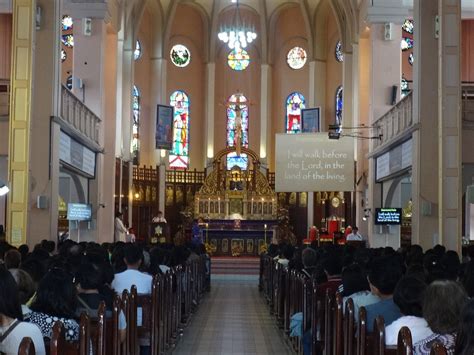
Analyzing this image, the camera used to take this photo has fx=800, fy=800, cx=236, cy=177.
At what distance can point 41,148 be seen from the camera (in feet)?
55.6

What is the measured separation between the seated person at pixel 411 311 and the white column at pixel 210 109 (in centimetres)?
2908

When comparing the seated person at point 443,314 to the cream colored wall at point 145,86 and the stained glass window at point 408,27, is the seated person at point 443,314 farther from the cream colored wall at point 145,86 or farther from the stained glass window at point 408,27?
the cream colored wall at point 145,86

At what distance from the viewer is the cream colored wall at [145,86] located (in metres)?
32.7

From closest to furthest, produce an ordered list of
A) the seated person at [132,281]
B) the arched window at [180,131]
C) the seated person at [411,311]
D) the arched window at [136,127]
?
the seated person at [411,311]
the seated person at [132,281]
the arched window at [136,127]
the arched window at [180,131]

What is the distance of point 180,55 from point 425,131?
18994mm

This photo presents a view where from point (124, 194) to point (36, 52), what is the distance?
11.7 metres

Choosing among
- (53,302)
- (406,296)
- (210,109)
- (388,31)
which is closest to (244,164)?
(210,109)

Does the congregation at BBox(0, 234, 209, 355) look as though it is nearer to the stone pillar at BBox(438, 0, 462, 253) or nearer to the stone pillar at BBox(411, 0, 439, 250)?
the stone pillar at BBox(438, 0, 462, 253)

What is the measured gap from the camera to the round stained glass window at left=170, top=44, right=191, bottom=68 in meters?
34.7

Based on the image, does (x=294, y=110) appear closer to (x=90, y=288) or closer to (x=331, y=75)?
(x=331, y=75)

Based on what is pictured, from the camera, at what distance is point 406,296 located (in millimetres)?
5230

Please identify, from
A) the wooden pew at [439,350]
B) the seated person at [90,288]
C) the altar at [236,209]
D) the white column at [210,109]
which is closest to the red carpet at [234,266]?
the altar at [236,209]

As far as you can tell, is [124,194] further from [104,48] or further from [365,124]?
[365,124]

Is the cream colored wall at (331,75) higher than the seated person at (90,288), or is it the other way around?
the cream colored wall at (331,75)
